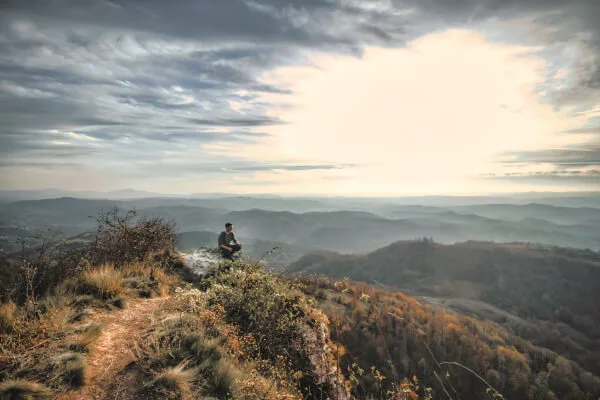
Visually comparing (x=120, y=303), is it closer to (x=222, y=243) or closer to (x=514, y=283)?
(x=222, y=243)

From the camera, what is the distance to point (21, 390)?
11.1 feet

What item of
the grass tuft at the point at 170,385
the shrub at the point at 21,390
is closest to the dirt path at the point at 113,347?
the shrub at the point at 21,390

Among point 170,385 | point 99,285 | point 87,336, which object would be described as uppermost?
point 99,285

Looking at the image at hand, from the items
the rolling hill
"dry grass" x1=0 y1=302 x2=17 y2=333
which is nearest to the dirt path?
"dry grass" x1=0 y1=302 x2=17 y2=333

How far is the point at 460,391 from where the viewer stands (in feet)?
102

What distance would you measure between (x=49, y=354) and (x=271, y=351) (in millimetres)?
3568

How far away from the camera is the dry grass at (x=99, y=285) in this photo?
653 centimetres

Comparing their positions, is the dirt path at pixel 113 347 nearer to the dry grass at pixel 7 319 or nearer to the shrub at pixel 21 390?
the shrub at pixel 21 390

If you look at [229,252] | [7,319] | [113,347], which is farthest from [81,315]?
[229,252]

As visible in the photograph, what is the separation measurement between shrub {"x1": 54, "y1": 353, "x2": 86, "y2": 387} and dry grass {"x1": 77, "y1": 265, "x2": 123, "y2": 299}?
9.07 feet

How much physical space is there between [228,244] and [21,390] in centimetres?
900

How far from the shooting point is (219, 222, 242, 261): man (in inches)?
478

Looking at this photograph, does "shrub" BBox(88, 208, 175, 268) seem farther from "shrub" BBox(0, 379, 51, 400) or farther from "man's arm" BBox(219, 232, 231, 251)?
"shrub" BBox(0, 379, 51, 400)

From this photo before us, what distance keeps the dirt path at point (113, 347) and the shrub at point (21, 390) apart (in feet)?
1.06
